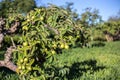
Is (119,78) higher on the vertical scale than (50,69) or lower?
lower

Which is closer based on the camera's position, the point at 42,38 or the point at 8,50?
the point at 42,38

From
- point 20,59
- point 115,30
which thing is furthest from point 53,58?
point 115,30

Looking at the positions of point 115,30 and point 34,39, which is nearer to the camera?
point 34,39

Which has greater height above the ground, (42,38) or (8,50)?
(42,38)

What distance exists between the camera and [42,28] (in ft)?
17.0

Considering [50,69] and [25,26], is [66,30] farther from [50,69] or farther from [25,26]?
[50,69]

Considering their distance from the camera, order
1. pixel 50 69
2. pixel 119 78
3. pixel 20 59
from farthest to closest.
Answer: pixel 119 78, pixel 50 69, pixel 20 59

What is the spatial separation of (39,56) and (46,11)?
95cm

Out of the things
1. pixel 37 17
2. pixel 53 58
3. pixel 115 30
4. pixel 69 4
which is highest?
pixel 37 17

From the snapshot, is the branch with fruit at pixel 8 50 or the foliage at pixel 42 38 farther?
the branch with fruit at pixel 8 50

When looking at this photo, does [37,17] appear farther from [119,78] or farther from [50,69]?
[119,78]

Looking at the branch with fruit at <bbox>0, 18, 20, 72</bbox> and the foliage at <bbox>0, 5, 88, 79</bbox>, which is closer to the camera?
the foliage at <bbox>0, 5, 88, 79</bbox>

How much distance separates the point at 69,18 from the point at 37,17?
68 cm

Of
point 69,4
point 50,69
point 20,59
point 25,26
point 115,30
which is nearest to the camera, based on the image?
point 20,59
